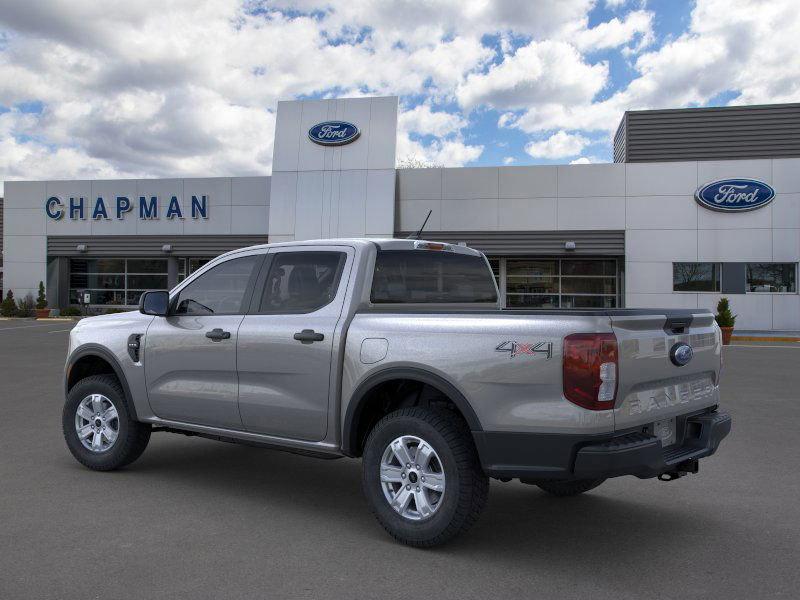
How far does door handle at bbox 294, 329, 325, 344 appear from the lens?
4859 mm

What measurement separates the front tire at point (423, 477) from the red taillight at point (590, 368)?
0.75m

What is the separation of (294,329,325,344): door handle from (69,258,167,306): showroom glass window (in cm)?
2914

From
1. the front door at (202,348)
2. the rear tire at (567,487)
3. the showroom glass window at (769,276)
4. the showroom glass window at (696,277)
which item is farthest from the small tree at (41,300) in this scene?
the rear tire at (567,487)

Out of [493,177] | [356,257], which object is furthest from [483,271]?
[493,177]

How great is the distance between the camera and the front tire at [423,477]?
13.7 ft

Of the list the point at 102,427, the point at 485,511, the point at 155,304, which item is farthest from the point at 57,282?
the point at 485,511

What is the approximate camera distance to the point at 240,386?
5.29 meters

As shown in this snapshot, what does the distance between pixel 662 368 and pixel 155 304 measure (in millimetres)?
3703

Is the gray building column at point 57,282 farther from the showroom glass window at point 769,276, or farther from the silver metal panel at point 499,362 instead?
the silver metal panel at point 499,362

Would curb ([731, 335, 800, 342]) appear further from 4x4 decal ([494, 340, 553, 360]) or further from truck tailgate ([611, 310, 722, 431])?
4x4 decal ([494, 340, 553, 360])

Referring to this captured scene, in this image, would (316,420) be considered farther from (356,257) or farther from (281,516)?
(356,257)

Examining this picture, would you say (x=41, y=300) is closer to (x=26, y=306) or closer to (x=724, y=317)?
(x=26, y=306)

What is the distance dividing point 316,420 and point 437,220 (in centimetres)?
2345

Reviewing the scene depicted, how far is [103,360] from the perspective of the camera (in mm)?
6410
